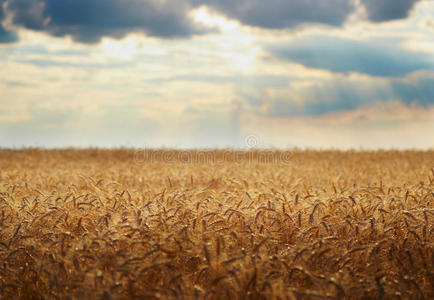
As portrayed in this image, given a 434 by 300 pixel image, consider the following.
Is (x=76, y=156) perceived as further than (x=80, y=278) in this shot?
Yes

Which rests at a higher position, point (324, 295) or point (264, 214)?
point (264, 214)

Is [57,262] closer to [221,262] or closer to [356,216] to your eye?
[221,262]

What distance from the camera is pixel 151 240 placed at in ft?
14.0

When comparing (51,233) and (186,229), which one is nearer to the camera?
(186,229)

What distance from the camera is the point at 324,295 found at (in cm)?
330

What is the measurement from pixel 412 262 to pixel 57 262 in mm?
3438

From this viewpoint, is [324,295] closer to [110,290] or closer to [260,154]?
[110,290]

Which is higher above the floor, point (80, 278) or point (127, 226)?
point (127, 226)

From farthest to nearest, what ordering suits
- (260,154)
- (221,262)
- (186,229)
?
(260,154) < (186,229) < (221,262)

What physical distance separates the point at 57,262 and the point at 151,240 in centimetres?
92

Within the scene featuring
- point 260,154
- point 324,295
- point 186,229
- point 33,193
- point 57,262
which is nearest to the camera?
point 324,295

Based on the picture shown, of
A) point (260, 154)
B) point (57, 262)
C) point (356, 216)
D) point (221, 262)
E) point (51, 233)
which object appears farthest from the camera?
point (260, 154)

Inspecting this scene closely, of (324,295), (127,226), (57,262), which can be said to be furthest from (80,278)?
(324,295)

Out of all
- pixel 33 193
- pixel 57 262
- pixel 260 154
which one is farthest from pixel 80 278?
pixel 260 154
